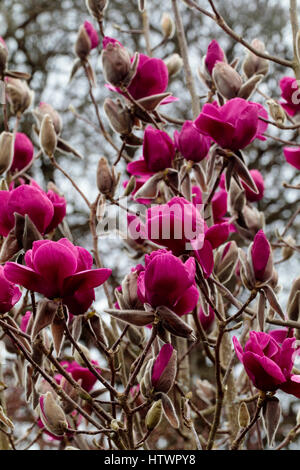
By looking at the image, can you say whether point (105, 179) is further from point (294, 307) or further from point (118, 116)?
point (294, 307)

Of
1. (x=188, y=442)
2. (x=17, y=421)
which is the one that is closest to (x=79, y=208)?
(x=17, y=421)

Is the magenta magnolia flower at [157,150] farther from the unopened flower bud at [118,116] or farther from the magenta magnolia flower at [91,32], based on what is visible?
the magenta magnolia flower at [91,32]

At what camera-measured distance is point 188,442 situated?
94 centimetres

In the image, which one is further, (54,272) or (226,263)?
(226,263)

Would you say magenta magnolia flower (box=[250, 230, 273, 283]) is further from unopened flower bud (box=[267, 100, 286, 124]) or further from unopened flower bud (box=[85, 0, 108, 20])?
unopened flower bud (box=[85, 0, 108, 20])

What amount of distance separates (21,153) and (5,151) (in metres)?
0.14

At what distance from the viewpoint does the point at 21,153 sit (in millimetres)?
947

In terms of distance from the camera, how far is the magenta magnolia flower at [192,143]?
0.75 meters

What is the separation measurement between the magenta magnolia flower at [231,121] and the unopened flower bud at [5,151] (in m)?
0.27

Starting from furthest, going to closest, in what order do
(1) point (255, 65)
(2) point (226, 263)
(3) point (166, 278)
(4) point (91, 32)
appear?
1. (4) point (91, 32)
2. (1) point (255, 65)
3. (2) point (226, 263)
4. (3) point (166, 278)

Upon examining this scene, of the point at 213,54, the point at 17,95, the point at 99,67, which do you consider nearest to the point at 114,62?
the point at 213,54

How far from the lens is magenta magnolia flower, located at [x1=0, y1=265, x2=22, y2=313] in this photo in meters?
0.58

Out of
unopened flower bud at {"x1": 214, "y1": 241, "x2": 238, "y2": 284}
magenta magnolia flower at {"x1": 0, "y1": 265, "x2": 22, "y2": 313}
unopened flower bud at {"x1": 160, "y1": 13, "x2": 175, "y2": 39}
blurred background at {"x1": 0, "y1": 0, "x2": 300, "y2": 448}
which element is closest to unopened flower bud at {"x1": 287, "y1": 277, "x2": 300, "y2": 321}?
unopened flower bud at {"x1": 214, "y1": 241, "x2": 238, "y2": 284}

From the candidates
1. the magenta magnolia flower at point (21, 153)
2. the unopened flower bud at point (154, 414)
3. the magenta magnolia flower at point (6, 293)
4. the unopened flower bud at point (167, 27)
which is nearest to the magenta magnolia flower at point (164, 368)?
the unopened flower bud at point (154, 414)
